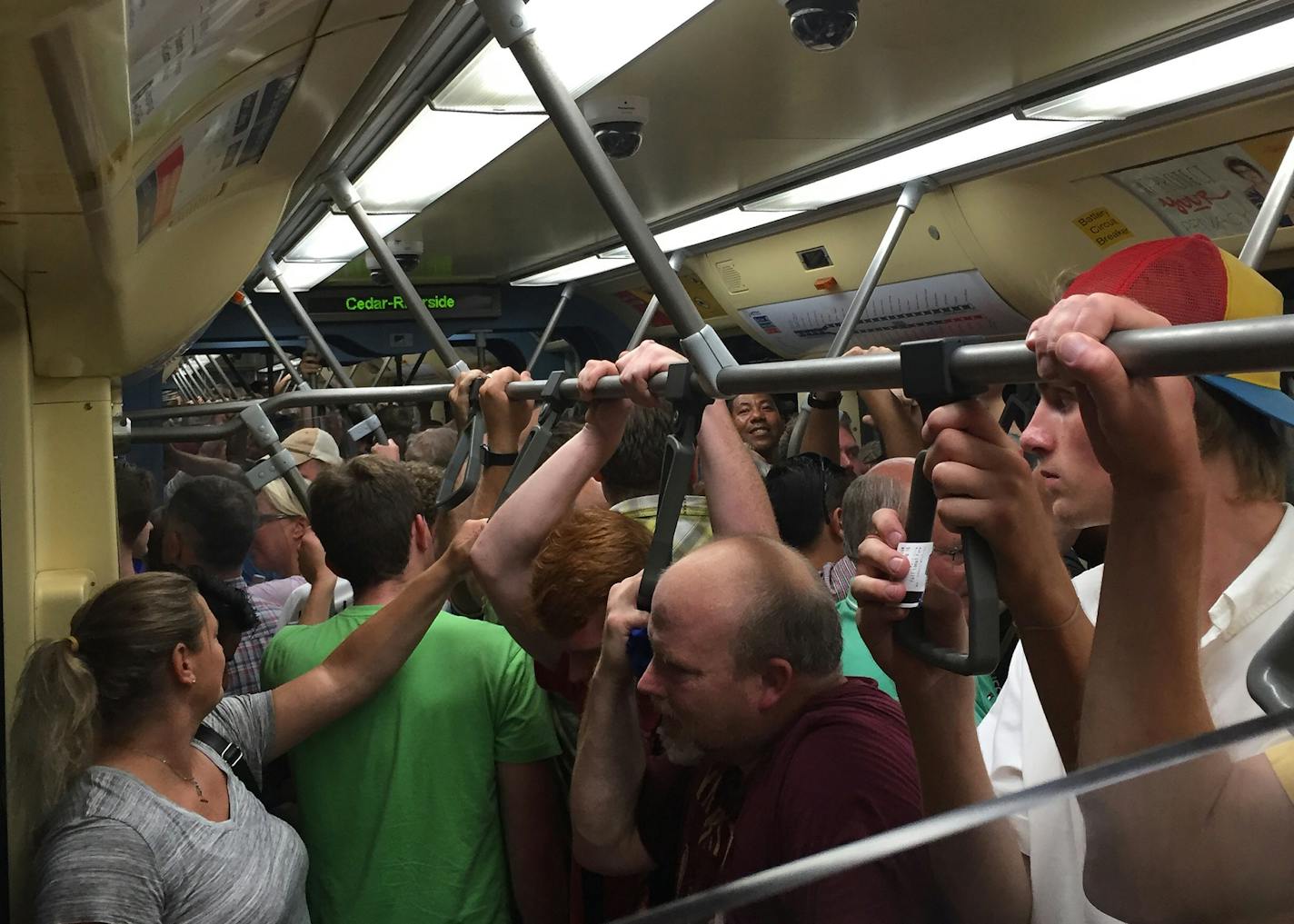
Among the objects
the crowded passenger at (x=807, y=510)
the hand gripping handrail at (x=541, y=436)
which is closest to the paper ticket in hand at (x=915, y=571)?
the hand gripping handrail at (x=541, y=436)

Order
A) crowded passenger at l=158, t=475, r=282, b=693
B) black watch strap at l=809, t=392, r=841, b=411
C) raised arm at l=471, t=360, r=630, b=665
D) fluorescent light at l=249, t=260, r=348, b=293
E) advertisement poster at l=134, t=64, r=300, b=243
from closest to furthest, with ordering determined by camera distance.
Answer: advertisement poster at l=134, t=64, r=300, b=243, raised arm at l=471, t=360, r=630, b=665, crowded passenger at l=158, t=475, r=282, b=693, black watch strap at l=809, t=392, r=841, b=411, fluorescent light at l=249, t=260, r=348, b=293

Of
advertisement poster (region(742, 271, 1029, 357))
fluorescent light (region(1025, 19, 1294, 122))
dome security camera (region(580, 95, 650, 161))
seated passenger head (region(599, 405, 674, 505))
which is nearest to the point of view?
seated passenger head (region(599, 405, 674, 505))

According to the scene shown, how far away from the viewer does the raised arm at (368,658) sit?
6.90 feet

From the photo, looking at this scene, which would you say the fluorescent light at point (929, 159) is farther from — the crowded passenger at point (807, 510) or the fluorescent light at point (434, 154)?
the fluorescent light at point (434, 154)

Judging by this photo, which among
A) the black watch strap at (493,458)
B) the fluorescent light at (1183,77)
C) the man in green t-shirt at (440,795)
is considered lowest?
the man in green t-shirt at (440,795)

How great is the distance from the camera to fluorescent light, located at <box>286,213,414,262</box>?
4348mm

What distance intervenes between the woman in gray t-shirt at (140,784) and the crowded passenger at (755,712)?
0.64m

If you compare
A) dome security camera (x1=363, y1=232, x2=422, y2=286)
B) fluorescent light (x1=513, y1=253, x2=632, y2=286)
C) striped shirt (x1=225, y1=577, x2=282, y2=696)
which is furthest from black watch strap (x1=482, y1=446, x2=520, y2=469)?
fluorescent light (x1=513, y1=253, x2=632, y2=286)

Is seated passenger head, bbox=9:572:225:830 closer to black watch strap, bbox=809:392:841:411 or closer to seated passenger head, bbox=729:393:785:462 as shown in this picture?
black watch strap, bbox=809:392:841:411

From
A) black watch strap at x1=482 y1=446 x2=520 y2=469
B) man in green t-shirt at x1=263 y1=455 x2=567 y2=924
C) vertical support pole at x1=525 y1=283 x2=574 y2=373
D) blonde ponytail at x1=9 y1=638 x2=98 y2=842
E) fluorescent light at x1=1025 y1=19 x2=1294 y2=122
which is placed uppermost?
fluorescent light at x1=1025 y1=19 x2=1294 y2=122

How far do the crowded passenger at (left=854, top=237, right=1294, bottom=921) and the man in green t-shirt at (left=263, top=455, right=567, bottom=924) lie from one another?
3.89 ft

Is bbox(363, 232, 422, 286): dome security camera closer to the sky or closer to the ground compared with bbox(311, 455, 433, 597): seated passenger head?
closer to the sky

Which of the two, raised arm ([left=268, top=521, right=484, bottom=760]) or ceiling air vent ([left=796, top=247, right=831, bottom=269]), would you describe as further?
ceiling air vent ([left=796, top=247, right=831, bottom=269])

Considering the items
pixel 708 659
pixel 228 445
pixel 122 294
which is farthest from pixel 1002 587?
pixel 228 445
